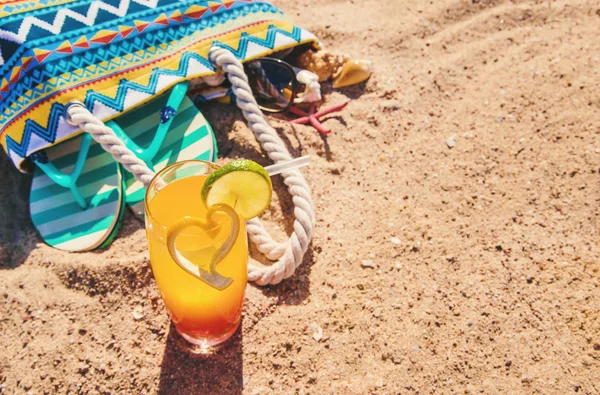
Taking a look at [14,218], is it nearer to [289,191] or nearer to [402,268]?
[289,191]

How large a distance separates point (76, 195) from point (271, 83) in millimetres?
934

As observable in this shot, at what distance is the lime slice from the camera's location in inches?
45.2

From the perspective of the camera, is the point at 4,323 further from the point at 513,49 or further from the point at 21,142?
the point at 513,49

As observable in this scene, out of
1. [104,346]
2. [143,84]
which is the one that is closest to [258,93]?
[143,84]

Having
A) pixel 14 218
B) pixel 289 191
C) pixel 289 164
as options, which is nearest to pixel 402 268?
pixel 289 191

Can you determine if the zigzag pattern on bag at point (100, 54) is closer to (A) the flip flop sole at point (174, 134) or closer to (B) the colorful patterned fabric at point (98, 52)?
(B) the colorful patterned fabric at point (98, 52)

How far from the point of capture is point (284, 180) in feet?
6.28

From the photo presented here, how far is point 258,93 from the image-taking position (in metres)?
2.28

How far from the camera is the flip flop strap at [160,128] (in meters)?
1.92

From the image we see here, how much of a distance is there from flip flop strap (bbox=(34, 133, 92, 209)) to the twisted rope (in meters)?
0.61

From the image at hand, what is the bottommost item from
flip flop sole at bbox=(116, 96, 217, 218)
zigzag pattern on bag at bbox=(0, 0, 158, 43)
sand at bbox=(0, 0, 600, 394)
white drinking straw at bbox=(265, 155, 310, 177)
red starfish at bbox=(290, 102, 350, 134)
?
sand at bbox=(0, 0, 600, 394)

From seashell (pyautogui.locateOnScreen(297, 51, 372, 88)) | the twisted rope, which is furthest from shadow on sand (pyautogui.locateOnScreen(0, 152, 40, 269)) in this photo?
seashell (pyautogui.locateOnScreen(297, 51, 372, 88))

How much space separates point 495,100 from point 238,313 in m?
1.53

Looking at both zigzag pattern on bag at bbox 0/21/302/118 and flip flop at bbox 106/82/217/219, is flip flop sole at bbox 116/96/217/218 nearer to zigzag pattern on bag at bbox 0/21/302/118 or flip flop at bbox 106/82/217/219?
flip flop at bbox 106/82/217/219
